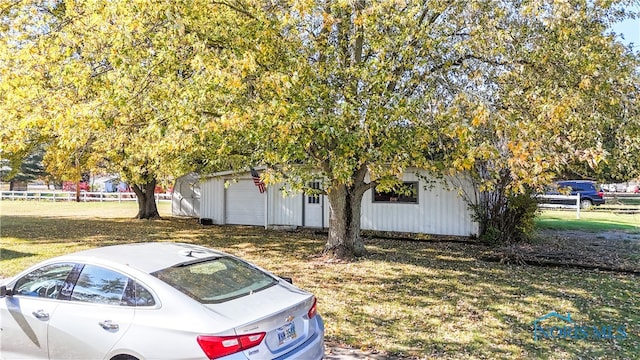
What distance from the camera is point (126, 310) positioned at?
12.0ft

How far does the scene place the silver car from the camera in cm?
338

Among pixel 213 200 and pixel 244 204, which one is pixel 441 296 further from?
pixel 213 200

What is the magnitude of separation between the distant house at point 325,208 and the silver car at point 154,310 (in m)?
9.00

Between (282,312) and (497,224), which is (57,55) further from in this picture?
(497,224)

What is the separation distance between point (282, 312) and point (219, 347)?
63 centimetres

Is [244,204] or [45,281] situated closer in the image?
[45,281]

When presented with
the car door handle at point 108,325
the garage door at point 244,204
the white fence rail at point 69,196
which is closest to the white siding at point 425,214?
the garage door at point 244,204

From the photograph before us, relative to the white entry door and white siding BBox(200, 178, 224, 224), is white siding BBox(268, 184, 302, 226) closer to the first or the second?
the white entry door

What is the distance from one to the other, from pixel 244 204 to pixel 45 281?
16372mm

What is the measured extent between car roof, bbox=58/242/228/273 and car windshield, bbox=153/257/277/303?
12cm

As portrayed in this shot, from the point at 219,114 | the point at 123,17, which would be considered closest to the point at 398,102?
the point at 219,114

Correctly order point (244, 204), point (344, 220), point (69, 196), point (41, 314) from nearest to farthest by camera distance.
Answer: point (41, 314) → point (344, 220) → point (244, 204) → point (69, 196)

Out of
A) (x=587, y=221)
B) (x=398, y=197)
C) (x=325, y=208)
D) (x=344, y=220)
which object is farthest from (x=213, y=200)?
(x=587, y=221)

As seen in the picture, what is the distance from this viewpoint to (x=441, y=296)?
7664mm
